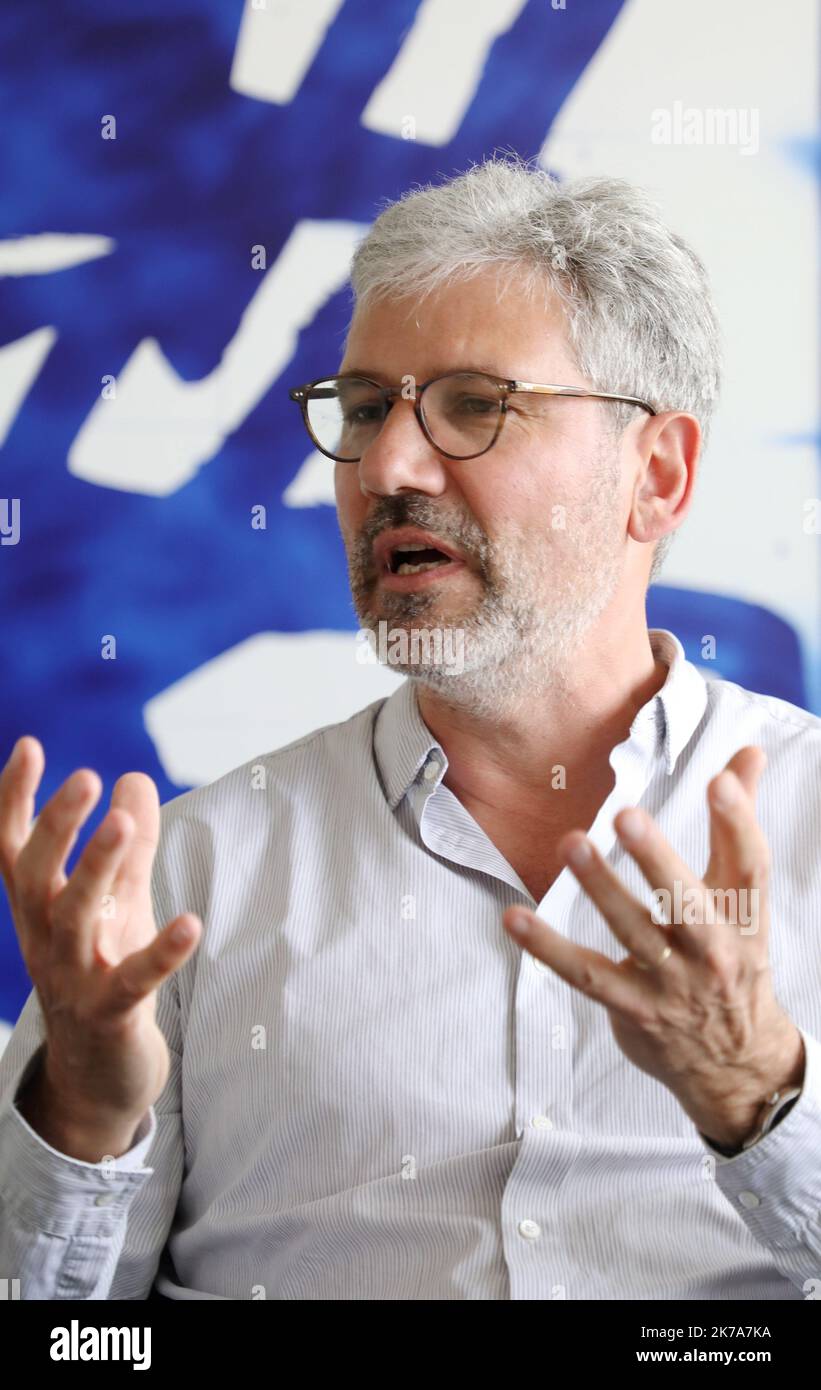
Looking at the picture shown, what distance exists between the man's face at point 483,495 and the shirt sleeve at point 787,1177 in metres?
0.54

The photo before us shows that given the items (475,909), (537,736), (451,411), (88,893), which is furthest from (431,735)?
(88,893)

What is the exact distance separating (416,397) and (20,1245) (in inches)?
33.7

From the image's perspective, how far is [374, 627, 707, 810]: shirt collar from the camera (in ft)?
4.69

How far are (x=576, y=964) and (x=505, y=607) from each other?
577 mm

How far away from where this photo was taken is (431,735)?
4.86 feet

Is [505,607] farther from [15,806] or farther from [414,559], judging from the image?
[15,806]

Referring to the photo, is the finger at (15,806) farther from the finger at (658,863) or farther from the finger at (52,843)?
the finger at (658,863)

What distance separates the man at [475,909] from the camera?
1.01m

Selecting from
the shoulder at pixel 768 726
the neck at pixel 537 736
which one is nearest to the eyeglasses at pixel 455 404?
the neck at pixel 537 736

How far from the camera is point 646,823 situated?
0.92 m

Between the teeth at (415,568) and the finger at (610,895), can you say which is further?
the teeth at (415,568)

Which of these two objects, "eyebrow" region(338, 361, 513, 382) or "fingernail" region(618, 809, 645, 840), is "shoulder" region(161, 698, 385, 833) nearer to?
"eyebrow" region(338, 361, 513, 382)
